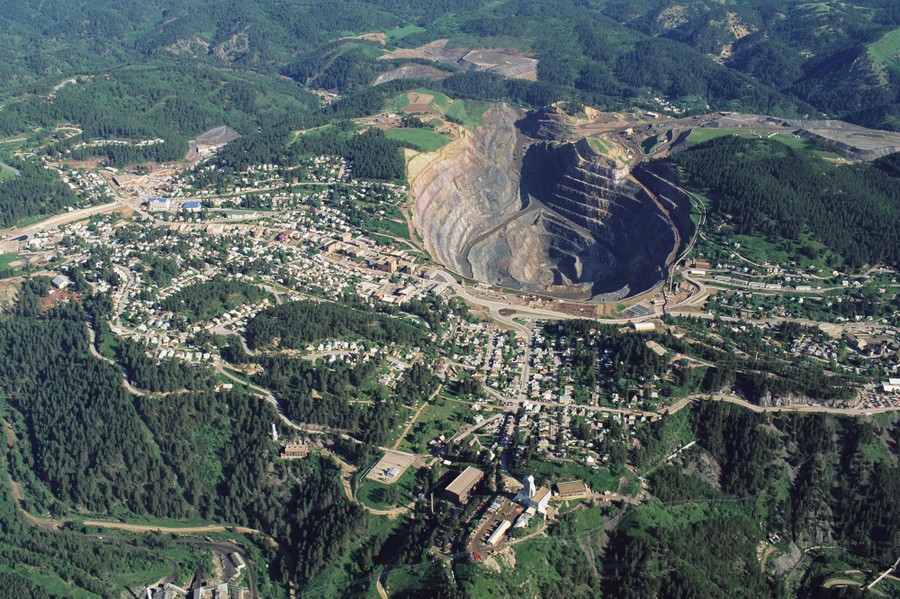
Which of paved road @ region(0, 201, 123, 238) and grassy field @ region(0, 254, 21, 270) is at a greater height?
paved road @ region(0, 201, 123, 238)

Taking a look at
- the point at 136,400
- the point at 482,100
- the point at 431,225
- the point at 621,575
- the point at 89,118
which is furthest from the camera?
the point at 482,100

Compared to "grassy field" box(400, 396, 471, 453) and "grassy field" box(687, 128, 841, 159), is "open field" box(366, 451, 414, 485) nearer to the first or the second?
"grassy field" box(400, 396, 471, 453)

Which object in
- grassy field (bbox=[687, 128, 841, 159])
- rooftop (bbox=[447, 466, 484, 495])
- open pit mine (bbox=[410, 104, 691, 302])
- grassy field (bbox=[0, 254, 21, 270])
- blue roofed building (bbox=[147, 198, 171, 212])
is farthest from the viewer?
grassy field (bbox=[687, 128, 841, 159])

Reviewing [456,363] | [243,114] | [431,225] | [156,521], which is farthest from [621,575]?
[243,114]

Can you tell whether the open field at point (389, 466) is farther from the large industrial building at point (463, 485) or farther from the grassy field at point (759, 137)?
the grassy field at point (759, 137)

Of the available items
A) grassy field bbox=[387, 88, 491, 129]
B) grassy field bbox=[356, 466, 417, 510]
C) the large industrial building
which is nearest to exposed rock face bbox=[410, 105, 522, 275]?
grassy field bbox=[387, 88, 491, 129]

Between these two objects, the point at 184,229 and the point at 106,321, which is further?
the point at 184,229

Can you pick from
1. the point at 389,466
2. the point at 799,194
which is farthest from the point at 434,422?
the point at 799,194

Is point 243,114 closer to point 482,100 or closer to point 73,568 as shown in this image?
point 482,100
